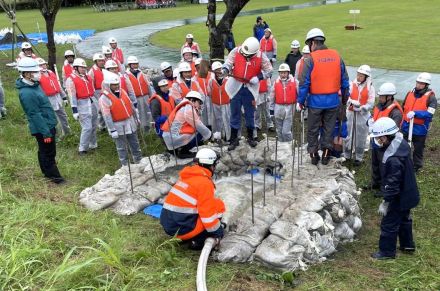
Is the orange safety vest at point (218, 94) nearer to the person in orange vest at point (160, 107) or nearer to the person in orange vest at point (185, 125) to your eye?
the person in orange vest at point (160, 107)

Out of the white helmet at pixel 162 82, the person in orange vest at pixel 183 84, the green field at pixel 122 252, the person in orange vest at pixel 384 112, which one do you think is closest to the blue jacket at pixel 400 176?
the green field at pixel 122 252

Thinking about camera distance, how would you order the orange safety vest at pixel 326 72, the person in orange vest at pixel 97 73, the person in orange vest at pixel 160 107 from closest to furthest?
1. the orange safety vest at pixel 326 72
2. the person in orange vest at pixel 160 107
3. the person in orange vest at pixel 97 73

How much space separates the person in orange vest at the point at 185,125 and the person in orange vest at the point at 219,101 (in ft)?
2.31

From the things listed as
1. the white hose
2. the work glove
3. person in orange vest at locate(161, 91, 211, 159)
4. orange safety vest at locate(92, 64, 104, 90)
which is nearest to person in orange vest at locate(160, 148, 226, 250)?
the white hose

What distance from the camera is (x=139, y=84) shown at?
943cm

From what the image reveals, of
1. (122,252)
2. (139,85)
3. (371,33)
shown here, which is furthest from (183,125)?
(371,33)

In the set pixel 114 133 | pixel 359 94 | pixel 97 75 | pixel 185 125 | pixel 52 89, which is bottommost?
pixel 114 133

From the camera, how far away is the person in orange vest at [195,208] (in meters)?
4.86

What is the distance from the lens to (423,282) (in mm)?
4562

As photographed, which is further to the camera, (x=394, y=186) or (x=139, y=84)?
(x=139, y=84)

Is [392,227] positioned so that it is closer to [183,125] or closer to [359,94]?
[359,94]

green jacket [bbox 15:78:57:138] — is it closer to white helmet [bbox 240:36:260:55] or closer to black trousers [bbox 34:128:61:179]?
black trousers [bbox 34:128:61:179]

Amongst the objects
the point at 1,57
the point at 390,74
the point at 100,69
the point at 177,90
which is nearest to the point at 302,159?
the point at 177,90

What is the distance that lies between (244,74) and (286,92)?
1369 millimetres
